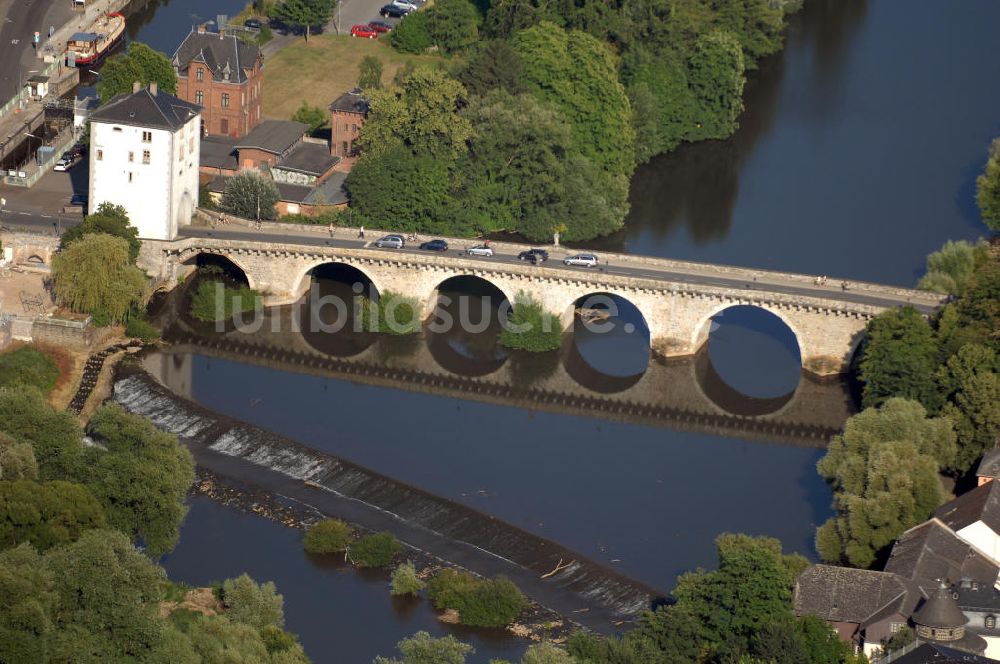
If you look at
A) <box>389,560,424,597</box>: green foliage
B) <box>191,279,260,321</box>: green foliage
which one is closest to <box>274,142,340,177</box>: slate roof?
<box>191,279,260,321</box>: green foliage

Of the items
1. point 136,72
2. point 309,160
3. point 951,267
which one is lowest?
point 951,267

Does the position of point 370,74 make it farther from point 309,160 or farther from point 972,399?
point 972,399

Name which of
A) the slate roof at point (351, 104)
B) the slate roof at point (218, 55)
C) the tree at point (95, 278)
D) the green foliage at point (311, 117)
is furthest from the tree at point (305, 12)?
the tree at point (95, 278)

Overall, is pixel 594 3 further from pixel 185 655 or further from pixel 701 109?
pixel 185 655

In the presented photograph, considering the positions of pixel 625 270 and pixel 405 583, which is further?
pixel 625 270

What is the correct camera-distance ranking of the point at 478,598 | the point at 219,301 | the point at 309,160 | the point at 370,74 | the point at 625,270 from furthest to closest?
the point at 370,74 → the point at 309,160 → the point at 219,301 → the point at 625,270 → the point at 478,598

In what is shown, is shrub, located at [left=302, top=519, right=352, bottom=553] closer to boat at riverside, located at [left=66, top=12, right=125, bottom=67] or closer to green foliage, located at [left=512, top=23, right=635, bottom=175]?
green foliage, located at [left=512, top=23, right=635, bottom=175]

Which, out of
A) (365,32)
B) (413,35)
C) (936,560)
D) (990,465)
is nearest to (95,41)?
(365,32)
